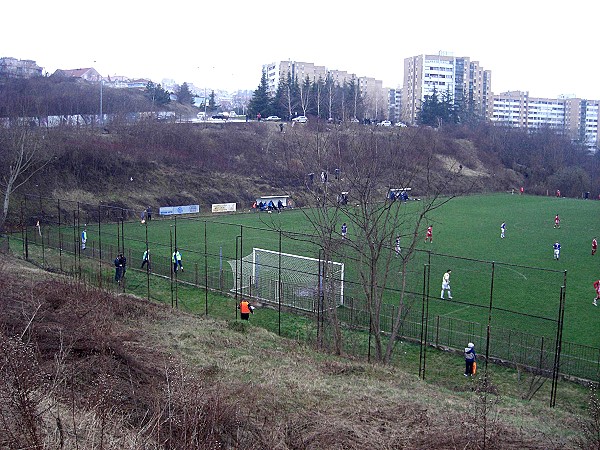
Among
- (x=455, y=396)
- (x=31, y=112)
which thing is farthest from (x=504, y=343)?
(x=31, y=112)

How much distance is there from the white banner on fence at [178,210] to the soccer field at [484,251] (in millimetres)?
1930

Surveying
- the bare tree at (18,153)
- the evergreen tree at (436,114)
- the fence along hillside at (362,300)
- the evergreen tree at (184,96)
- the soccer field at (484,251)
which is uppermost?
the evergreen tree at (184,96)

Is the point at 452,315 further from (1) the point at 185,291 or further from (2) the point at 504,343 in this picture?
(1) the point at 185,291

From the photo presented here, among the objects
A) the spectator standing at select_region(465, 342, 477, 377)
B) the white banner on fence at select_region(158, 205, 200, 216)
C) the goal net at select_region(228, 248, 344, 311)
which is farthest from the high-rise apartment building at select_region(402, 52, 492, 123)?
the spectator standing at select_region(465, 342, 477, 377)

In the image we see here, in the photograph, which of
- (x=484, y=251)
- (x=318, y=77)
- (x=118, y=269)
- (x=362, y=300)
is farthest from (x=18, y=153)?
(x=318, y=77)

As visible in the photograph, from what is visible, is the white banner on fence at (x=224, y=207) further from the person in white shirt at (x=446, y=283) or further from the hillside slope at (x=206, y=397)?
the hillside slope at (x=206, y=397)

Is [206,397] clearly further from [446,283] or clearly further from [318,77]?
[318,77]

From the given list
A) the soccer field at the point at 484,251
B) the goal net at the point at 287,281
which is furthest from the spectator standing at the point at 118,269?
the goal net at the point at 287,281

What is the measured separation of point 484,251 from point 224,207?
21381 millimetres

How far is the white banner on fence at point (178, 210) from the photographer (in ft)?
148

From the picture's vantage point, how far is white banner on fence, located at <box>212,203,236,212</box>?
A: 1873 inches

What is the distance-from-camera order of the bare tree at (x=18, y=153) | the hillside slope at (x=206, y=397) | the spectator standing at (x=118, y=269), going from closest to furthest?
the hillside slope at (x=206, y=397)
the spectator standing at (x=118, y=269)
the bare tree at (x=18, y=153)

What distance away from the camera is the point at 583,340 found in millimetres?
18516

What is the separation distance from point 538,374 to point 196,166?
140 ft
